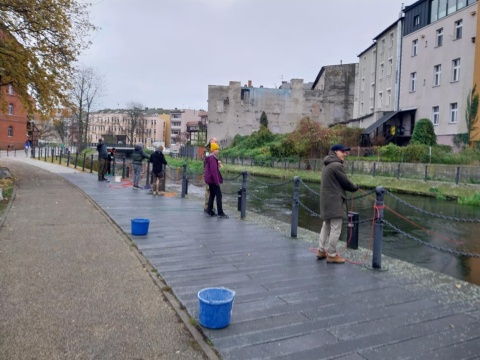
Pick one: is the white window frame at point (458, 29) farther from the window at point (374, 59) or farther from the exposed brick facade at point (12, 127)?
the exposed brick facade at point (12, 127)

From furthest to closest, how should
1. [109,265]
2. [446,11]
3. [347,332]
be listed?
[446,11]
[109,265]
[347,332]

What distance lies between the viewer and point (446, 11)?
1382 inches

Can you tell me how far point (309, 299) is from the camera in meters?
5.15

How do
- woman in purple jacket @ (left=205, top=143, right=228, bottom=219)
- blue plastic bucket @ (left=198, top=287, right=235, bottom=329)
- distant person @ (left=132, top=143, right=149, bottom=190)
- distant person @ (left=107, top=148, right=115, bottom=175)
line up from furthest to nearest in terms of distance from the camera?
distant person @ (left=107, top=148, right=115, bottom=175)
distant person @ (left=132, top=143, right=149, bottom=190)
woman in purple jacket @ (left=205, top=143, right=228, bottom=219)
blue plastic bucket @ (left=198, top=287, right=235, bottom=329)

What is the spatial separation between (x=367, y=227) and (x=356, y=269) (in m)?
6.48

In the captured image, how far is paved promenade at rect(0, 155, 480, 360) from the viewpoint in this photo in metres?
3.90

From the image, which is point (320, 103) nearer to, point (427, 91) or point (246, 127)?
point (246, 127)

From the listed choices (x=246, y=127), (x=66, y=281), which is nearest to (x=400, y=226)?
(x=66, y=281)

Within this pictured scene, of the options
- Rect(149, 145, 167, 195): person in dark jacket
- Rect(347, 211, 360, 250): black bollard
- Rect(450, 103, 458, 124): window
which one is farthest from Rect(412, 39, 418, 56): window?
Rect(347, 211, 360, 250): black bollard

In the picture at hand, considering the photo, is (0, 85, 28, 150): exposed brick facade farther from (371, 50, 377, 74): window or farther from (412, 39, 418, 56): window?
(412, 39, 418, 56): window

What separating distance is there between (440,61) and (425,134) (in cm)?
707

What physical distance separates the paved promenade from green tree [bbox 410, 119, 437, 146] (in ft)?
91.6

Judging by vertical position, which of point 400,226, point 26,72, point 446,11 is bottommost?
point 400,226

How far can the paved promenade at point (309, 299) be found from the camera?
12.8 ft
